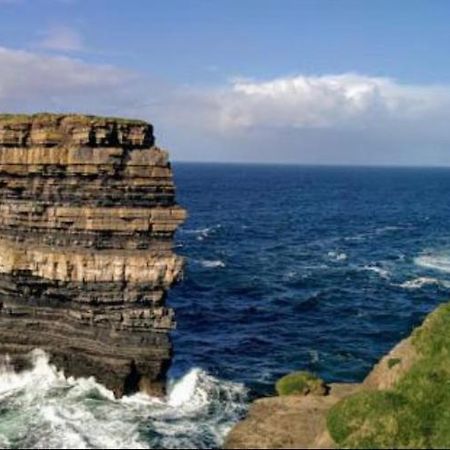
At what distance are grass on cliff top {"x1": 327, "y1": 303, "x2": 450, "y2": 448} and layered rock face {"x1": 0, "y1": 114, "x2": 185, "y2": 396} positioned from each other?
51.7 ft

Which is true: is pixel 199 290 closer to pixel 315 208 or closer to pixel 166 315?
pixel 166 315

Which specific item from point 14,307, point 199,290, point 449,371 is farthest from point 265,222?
point 449,371

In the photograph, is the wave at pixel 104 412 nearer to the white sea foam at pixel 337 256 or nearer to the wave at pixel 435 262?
the wave at pixel 435 262

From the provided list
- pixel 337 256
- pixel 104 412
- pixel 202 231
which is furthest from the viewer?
pixel 202 231

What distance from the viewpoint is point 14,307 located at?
4831 centimetres

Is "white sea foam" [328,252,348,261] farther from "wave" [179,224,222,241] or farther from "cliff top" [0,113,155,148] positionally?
"cliff top" [0,113,155,148]

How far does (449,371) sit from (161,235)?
18032 mm

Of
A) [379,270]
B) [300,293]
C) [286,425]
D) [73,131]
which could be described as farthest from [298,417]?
[379,270]

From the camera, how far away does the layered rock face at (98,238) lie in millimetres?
44938

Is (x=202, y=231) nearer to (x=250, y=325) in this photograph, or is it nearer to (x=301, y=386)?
(x=250, y=325)

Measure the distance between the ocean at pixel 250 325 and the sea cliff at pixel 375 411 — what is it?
19.0ft

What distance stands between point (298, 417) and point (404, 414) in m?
5.13

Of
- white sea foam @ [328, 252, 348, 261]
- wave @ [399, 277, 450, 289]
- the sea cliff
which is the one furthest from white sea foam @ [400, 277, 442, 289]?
the sea cliff

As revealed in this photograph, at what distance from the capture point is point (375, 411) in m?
Answer: 31.4
